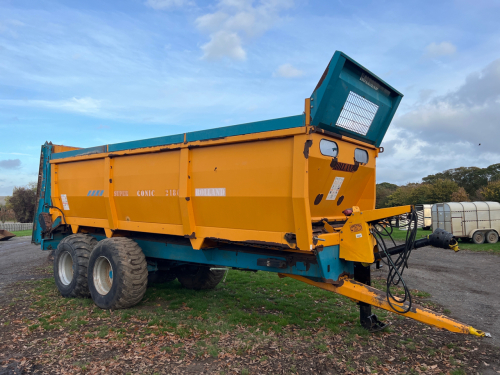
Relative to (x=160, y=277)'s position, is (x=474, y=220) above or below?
above

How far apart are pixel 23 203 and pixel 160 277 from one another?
125 ft

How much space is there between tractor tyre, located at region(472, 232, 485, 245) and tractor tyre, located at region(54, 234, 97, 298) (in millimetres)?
18828

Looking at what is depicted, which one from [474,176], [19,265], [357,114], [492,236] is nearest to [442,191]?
[474,176]

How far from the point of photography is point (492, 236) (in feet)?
61.6

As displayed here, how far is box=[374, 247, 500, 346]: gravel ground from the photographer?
6211 millimetres

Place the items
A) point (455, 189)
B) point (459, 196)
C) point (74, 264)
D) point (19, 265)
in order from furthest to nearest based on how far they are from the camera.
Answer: point (455, 189) → point (459, 196) → point (19, 265) → point (74, 264)

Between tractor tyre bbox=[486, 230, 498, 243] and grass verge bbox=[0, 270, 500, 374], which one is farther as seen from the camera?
tractor tyre bbox=[486, 230, 498, 243]

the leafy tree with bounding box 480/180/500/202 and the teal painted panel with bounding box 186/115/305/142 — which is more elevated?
the leafy tree with bounding box 480/180/500/202

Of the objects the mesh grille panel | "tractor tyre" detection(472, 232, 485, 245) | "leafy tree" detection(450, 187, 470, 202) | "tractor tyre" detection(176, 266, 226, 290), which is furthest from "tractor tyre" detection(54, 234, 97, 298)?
"leafy tree" detection(450, 187, 470, 202)

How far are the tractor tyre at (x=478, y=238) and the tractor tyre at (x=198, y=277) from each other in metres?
16.6

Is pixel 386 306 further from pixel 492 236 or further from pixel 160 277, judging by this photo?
pixel 492 236

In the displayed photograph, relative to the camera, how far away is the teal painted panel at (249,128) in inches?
169

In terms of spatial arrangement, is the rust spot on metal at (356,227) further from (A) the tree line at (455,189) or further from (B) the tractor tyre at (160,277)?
(A) the tree line at (455,189)

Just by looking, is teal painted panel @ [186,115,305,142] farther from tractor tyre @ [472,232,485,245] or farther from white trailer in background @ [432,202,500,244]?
tractor tyre @ [472,232,485,245]
